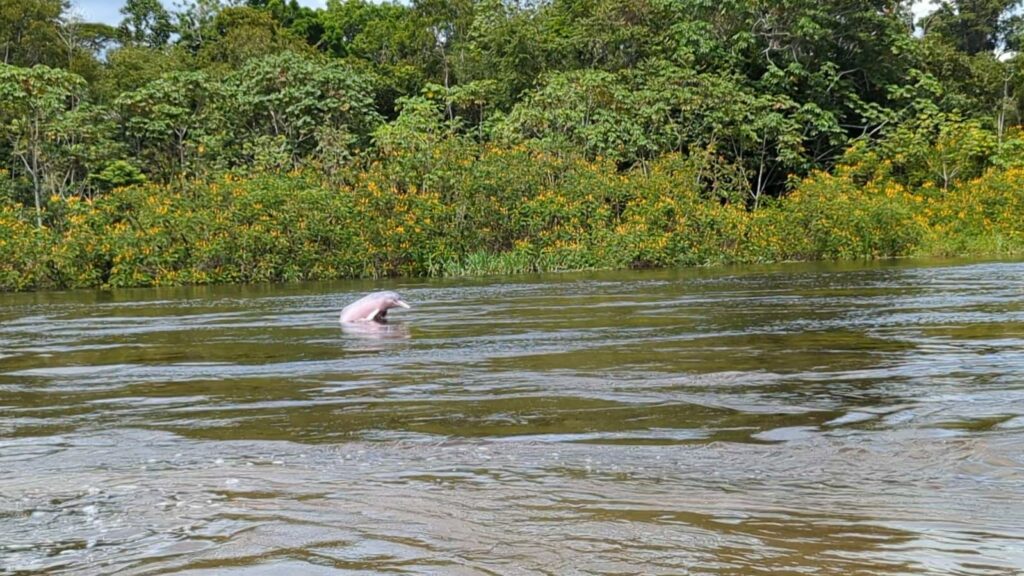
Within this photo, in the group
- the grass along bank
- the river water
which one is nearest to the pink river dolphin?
the river water

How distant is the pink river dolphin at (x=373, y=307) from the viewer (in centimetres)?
739

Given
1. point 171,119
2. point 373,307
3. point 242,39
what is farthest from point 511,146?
point 242,39

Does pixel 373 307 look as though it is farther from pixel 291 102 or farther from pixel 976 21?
pixel 976 21

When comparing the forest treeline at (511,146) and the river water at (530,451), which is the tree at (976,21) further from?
the river water at (530,451)

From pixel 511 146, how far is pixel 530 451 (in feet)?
57.9

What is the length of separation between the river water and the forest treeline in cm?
987

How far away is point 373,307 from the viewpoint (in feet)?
24.4

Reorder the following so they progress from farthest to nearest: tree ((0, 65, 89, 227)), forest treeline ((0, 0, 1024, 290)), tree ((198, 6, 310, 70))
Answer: tree ((198, 6, 310, 70)) < tree ((0, 65, 89, 227)) < forest treeline ((0, 0, 1024, 290))

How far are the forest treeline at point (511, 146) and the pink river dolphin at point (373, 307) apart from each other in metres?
8.60

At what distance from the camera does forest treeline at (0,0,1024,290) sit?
16109mm

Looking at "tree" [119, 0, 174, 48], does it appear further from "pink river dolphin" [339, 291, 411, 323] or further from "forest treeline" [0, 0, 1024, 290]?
"pink river dolphin" [339, 291, 411, 323]

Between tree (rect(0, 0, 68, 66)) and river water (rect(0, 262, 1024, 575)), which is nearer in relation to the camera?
river water (rect(0, 262, 1024, 575))

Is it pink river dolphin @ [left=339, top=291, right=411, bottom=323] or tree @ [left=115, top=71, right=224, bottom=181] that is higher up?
tree @ [left=115, top=71, right=224, bottom=181]

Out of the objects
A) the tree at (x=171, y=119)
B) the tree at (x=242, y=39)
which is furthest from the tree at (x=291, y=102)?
the tree at (x=242, y=39)
